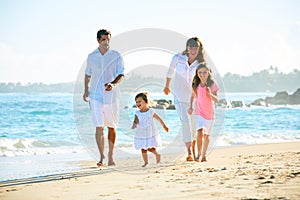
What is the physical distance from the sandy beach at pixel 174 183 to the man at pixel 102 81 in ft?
2.85

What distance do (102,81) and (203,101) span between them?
1480mm

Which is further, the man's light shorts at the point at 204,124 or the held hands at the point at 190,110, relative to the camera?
the held hands at the point at 190,110

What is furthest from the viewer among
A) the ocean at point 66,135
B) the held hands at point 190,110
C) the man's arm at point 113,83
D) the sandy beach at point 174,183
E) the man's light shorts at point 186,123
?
the ocean at point 66,135

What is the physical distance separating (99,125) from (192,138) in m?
1.39

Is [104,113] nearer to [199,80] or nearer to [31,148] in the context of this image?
[199,80]

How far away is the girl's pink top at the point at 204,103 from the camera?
7207mm

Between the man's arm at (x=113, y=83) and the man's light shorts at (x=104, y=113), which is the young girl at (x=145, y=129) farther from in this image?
the man's arm at (x=113, y=83)

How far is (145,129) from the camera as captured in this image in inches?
289

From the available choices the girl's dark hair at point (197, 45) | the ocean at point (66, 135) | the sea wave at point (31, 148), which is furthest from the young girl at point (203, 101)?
the sea wave at point (31, 148)

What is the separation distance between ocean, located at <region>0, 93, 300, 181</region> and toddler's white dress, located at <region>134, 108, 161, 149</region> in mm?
1002

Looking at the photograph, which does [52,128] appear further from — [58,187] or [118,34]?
[58,187]

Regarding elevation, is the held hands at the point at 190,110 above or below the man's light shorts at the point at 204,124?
above

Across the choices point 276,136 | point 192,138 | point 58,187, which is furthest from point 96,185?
point 276,136

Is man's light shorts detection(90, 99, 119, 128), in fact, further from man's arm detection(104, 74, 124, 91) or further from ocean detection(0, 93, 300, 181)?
ocean detection(0, 93, 300, 181)
